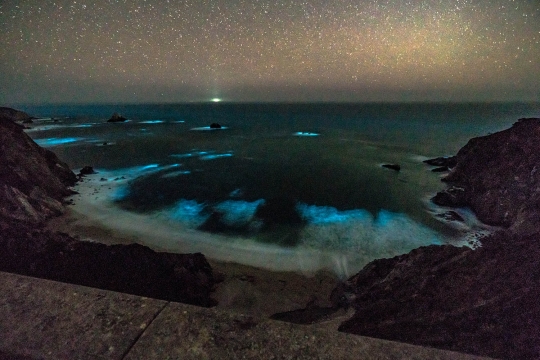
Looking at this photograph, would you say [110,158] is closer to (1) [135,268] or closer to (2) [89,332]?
(1) [135,268]

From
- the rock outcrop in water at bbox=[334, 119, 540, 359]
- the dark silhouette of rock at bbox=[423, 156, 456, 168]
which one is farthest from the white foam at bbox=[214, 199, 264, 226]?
the dark silhouette of rock at bbox=[423, 156, 456, 168]

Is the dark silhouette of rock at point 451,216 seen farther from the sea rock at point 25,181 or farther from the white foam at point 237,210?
the sea rock at point 25,181

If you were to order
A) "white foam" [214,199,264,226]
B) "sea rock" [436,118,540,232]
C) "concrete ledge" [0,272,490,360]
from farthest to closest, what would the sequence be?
1. "white foam" [214,199,264,226]
2. "sea rock" [436,118,540,232]
3. "concrete ledge" [0,272,490,360]

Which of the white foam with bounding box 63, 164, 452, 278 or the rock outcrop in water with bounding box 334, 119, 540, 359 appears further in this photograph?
the white foam with bounding box 63, 164, 452, 278

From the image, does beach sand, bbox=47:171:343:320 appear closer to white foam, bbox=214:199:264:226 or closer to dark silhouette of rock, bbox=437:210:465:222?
white foam, bbox=214:199:264:226

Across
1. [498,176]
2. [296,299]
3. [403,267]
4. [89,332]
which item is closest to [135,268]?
[296,299]

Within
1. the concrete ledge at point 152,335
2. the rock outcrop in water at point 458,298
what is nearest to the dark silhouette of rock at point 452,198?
the rock outcrop in water at point 458,298
